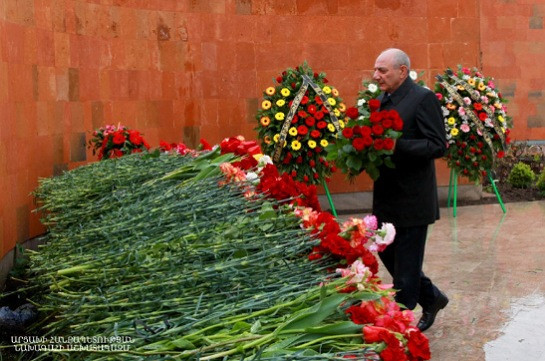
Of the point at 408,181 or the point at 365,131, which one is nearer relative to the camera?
the point at 365,131

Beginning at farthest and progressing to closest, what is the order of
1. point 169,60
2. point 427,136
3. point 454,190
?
point 454,190
point 169,60
point 427,136

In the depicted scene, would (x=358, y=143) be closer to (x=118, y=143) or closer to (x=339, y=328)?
(x=339, y=328)

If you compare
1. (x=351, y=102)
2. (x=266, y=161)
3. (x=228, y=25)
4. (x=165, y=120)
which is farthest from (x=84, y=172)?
(x=351, y=102)

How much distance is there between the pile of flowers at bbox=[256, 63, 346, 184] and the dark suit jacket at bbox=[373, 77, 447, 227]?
4829mm

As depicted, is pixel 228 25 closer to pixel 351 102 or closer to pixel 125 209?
pixel 351 102

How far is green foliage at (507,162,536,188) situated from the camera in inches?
551

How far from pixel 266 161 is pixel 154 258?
173 cm

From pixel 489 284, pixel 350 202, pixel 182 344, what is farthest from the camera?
pixel 350 202

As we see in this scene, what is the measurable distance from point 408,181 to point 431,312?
38.8 inches

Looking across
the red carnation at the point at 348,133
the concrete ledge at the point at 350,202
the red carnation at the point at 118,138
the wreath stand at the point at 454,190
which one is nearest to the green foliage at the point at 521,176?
the wreath stand at the point at 454,190

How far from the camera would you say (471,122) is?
37.1ft

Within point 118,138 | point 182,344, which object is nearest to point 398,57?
point 182,344

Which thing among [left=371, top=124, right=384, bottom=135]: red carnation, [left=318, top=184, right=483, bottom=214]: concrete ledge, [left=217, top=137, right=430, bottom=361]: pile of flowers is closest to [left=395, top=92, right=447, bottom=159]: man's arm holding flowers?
[left=371, top=124, right=384, bottom=135]: red carnation

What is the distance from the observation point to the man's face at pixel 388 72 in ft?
17.7
